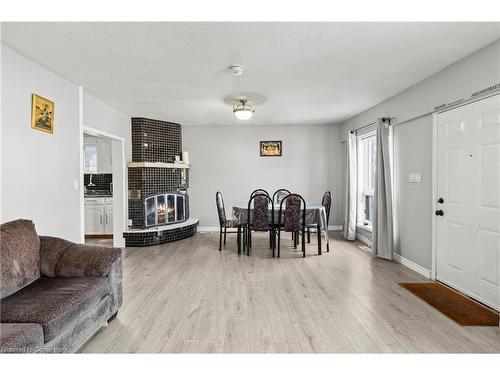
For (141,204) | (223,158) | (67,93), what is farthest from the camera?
(223,158)

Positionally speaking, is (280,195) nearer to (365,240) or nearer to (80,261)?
(365,240)

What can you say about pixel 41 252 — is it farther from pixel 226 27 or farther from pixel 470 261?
pixel 470 261

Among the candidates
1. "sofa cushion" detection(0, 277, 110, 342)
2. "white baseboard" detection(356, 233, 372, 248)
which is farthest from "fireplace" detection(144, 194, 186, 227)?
"white baseboard" detection(356, 233, 372, 248)

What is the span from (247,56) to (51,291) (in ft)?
8.18

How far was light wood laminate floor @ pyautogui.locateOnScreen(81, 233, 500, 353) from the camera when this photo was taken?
209cm

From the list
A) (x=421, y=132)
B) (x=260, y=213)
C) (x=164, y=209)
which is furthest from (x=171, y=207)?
(x=421, y=132)

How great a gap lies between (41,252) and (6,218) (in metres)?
0.53

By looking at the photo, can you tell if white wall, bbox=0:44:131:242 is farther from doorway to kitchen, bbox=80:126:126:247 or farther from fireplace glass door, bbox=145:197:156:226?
doorway to kitchen, bbox=80:126:126:247

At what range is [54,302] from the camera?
5.92 feet

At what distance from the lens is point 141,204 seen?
5.45m

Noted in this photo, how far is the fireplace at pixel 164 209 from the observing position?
18.2 feet

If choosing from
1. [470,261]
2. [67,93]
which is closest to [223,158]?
[67,93]

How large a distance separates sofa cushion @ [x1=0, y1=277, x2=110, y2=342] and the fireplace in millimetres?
3318

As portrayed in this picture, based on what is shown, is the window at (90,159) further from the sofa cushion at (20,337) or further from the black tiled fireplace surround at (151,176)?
the sofa cushion at (20,337)
